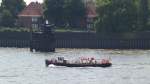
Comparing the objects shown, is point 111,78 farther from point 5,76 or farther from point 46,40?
point 46,40

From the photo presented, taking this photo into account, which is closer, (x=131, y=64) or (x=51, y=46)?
(x=131, y=64)

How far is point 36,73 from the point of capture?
432ft

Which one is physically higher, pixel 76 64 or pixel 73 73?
pixel 76 64

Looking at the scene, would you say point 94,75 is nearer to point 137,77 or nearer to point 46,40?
point 137,77

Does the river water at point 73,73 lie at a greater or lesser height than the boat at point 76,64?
lesser

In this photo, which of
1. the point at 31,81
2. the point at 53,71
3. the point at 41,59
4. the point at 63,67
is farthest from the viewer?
the point at 41,59

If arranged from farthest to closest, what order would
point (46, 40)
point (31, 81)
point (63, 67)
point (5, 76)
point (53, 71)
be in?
point (46, 40), point (63, 67), point (53, 71), point (5, 76), point (31, 81)

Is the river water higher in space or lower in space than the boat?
lower

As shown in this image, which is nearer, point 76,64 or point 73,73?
point 73,73

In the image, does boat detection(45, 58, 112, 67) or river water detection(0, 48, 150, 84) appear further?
boat detection(45, 58, 112, 67)

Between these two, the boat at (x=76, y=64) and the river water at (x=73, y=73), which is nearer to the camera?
the river water at (x=73, y=73)

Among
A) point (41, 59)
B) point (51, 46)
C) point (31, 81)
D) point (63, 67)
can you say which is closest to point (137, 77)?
point (31, 81)

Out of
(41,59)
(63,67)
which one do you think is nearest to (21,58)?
(41,59)

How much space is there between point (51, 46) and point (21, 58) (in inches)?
1193
